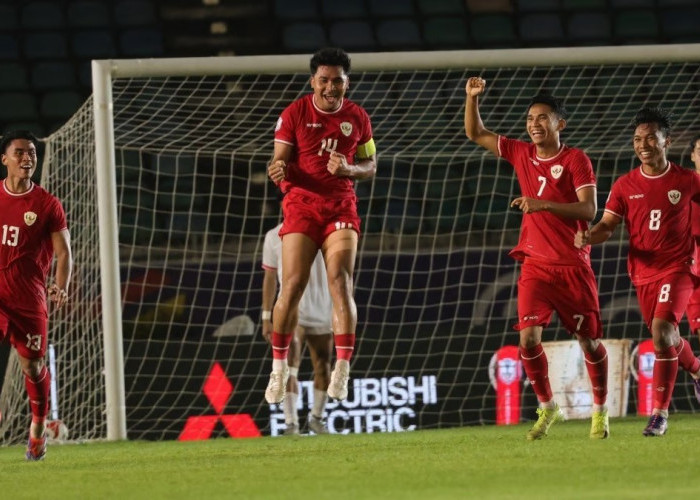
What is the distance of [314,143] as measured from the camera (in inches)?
279

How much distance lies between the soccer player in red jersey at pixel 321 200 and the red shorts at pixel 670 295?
1640 mm

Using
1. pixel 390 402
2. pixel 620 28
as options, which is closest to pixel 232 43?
pixel 620 28

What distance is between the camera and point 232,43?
14.6 metres

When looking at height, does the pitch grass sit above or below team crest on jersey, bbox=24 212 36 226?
below

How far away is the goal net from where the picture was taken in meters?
9.71

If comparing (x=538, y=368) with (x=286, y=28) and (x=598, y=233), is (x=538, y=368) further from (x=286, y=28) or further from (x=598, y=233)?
(x=286, y=28)

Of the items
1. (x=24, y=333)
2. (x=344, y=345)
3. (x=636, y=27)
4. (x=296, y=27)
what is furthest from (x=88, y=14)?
(x=344, y=345)

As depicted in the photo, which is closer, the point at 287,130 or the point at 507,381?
the point at 287,130

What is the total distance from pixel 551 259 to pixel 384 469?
1959 mm

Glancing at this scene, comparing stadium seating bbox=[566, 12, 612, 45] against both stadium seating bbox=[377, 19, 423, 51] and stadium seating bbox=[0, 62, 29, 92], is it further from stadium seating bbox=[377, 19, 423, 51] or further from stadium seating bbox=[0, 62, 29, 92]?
stadium seating bbox=[0, 62, 29, 92]

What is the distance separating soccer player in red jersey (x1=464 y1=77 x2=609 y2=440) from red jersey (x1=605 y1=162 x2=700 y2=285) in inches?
12.6

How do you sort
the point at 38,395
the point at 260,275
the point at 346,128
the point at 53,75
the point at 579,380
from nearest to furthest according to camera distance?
1. the point at 346,128
2. the point at 38,395
3. the point at 579,380
4. the point at 260,275
5. the point at 53,75

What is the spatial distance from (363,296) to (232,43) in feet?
15.7

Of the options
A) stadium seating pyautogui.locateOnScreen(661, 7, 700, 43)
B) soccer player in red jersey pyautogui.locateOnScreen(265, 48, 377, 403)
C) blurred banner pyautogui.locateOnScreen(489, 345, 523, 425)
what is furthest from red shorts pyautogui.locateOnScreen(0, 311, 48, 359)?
stadium seating pyautogui.locateOnScreen(661, 7, 700, 43)
